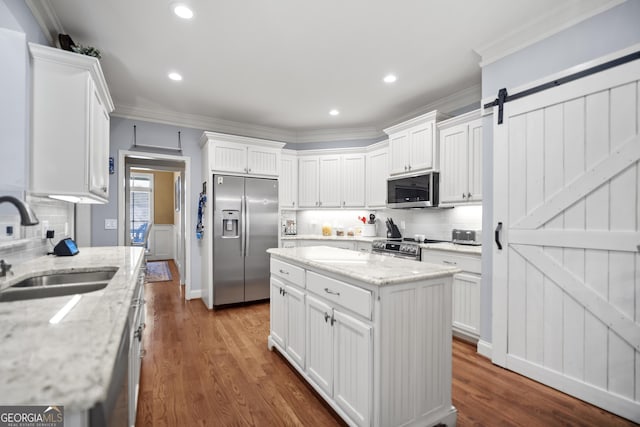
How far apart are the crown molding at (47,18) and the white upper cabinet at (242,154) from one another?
1.80 m

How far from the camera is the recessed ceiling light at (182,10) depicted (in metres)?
2.15

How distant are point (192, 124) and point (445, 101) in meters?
3.62

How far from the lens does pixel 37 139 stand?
2.02 meters

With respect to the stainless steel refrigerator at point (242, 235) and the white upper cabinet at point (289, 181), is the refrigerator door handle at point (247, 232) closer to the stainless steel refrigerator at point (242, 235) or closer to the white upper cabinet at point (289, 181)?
the stainless steel refrigerator at point (242, 235)

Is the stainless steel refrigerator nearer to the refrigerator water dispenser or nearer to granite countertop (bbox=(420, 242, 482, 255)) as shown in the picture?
the refrigerator water dispenser

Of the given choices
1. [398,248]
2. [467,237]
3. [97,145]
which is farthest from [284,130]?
[467,237]

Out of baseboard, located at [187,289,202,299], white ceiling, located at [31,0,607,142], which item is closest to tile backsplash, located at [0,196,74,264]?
white ceiling, located at [31,0,607,142]

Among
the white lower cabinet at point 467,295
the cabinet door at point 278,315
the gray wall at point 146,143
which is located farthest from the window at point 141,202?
the white lower cabinet at point 467,295

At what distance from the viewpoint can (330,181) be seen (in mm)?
5035

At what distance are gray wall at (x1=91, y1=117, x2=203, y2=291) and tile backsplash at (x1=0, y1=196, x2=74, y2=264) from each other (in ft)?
2.96

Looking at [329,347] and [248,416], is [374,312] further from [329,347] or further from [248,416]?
[248,416]

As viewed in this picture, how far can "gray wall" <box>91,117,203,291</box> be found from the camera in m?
3.93

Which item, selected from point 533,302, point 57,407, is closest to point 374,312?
point 57,407

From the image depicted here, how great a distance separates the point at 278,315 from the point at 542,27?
3135 millimetres
